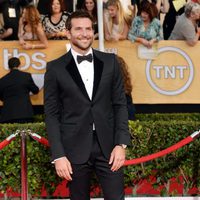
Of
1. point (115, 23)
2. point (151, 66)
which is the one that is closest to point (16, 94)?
point (115, 23)

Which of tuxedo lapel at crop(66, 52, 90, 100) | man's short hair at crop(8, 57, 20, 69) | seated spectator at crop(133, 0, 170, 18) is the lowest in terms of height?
man's short hair at crop(8, 57, 20, 69)

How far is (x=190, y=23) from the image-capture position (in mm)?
8203

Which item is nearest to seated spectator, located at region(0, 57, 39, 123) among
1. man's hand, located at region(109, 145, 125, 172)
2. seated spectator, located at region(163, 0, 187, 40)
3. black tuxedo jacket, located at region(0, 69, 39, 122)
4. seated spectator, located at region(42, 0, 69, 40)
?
black tuxedo jacket, located at region(0, 69, 39, 122)

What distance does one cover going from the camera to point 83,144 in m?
Answer: 3.98

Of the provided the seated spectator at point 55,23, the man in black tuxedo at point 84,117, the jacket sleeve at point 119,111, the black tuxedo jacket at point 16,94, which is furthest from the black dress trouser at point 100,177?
the seated spectator at point 55,23

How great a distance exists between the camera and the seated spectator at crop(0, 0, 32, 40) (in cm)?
820

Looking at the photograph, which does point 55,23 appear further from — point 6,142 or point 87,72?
point 87,72

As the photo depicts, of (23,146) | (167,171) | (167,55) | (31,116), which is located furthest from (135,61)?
(23,146)

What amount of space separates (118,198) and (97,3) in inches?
165

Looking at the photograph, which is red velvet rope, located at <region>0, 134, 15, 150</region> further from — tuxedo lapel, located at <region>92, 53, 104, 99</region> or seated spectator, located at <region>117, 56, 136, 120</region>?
seated spectator, located at <region>117, 56, 136, 120</region>

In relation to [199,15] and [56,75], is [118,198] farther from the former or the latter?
[199,15]

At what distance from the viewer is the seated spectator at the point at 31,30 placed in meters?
7.94

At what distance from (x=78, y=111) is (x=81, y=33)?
21.3 inches

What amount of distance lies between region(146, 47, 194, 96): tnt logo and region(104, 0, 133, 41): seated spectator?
1.97 feet
